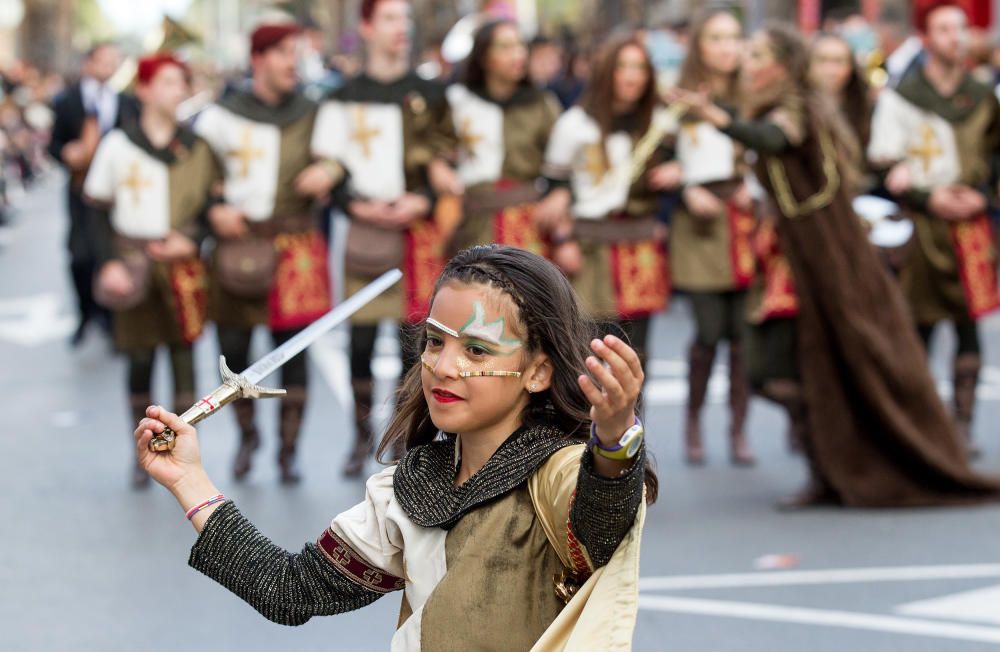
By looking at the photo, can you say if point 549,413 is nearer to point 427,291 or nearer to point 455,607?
point 455,607

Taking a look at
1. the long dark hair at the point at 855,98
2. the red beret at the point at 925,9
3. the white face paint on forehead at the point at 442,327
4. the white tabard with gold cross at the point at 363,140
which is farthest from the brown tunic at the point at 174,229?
the white face paint on forehead at the point at 442,327

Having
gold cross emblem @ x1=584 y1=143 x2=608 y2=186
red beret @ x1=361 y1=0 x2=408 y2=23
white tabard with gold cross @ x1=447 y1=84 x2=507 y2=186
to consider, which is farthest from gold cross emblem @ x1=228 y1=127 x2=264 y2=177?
gold cross emblem @ x1=584 y1=143 x2=608 y2=186

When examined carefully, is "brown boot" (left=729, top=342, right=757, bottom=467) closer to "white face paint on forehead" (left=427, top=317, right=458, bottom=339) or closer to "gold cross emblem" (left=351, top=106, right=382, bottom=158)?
"gold cross emblem" (left=351, top=106, right=382, bottom=158)

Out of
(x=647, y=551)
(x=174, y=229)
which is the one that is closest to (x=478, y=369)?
(x=647, y=551)

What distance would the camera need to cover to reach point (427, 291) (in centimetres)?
834

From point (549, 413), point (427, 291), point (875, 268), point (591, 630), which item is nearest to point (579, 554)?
point (591, 630)

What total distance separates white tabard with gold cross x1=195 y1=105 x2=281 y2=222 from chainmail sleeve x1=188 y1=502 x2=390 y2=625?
5.09 metres

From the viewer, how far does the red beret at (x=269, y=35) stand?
26.4 feet

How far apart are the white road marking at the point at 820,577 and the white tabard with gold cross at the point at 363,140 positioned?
261 centimetres

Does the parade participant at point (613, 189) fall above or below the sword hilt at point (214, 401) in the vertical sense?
below

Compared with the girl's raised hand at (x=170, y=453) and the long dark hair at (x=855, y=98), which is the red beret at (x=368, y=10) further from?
the girl's raised hand at (x=170, y=453)

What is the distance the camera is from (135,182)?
8031 mm

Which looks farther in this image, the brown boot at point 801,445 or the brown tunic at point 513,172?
the brown tunic at point 513,172

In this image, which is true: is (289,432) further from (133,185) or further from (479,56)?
(479,56)
